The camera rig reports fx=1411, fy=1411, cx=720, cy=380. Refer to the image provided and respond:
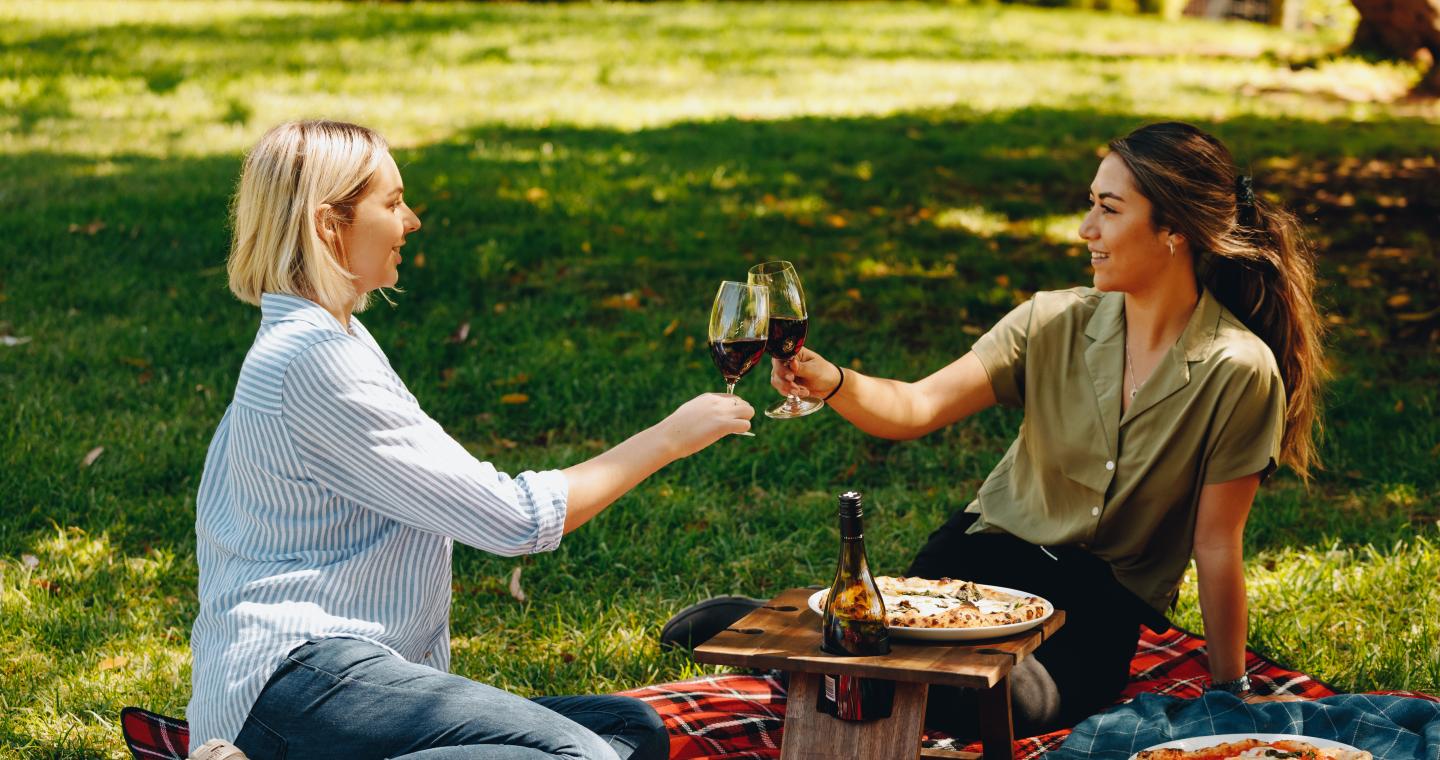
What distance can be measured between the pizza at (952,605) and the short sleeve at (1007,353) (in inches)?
41.1

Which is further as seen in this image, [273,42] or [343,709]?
[273,42]

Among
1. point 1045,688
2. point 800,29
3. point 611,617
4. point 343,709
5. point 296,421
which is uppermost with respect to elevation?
point 800,29

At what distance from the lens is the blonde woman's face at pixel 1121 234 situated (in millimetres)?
3979

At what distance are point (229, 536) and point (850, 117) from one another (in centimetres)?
1099

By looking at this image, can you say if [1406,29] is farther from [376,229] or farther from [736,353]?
[376,229]

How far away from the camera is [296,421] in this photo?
3.00 meters

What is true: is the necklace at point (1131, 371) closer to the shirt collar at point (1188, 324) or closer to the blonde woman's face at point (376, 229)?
the shirt collar at point (1188, 324)

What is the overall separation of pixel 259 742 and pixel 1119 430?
8.20ft

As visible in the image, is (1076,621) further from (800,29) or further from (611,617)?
(800,29)

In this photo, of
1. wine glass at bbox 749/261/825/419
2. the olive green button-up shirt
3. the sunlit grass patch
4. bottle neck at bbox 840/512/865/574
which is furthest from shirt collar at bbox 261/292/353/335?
the sunlit grass patch

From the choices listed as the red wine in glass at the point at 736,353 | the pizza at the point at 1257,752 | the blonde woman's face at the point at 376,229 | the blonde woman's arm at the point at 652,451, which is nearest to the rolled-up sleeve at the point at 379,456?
the blonde woman's arm at the point at 652,451

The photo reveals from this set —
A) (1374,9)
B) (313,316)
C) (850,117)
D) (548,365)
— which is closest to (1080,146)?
(850,117)

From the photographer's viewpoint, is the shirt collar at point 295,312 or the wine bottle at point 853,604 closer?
the wine bottle at point 853,604

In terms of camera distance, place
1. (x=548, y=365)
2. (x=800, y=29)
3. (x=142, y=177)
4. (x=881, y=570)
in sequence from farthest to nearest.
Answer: (x=800, y=29)
(x=142, y=177)
(x=548, y=365)
(x=881, y=570)
